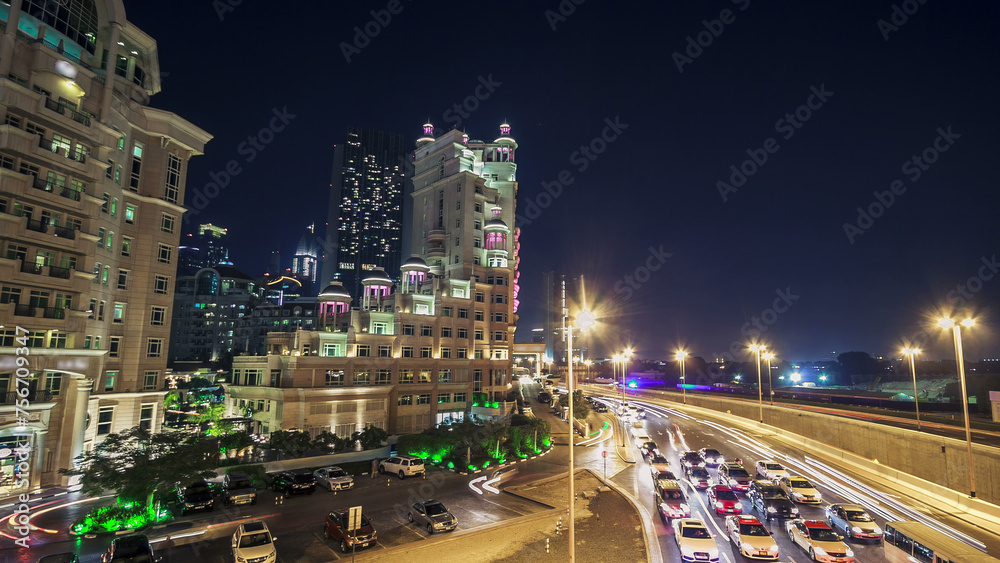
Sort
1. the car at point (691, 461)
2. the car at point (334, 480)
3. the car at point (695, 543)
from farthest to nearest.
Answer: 1. the car at point (691, 461)
2. the car at point (334, 480)
3. the car at point (695, 543)

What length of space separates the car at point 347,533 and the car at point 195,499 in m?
9.06

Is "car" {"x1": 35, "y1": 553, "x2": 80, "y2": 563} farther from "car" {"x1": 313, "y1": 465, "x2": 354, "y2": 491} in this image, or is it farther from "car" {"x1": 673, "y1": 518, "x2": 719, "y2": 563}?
"car" {"x1": 673, "y1": 518, "x2": 719, "y2": 563}

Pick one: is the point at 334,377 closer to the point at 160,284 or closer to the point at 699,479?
the point at 160,284

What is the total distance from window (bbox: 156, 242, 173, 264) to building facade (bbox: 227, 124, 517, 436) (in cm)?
1485

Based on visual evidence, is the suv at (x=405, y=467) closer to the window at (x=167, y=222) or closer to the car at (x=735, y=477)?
the car at (x=735, y=477)

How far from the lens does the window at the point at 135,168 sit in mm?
45500

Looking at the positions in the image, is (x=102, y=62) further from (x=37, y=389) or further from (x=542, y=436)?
(x=542, y=436)

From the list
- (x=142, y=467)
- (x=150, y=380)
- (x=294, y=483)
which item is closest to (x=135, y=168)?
(x=150, y=380)

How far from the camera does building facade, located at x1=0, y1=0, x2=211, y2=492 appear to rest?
1321 inches

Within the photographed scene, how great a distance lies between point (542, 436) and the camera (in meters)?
50.4

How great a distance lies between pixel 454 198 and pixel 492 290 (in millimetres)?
17512

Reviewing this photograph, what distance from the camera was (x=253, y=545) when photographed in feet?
67.3

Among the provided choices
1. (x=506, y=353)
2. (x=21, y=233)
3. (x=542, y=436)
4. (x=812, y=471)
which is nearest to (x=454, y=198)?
(x=506, y=353)

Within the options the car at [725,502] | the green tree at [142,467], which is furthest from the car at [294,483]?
the car at [725,502]
